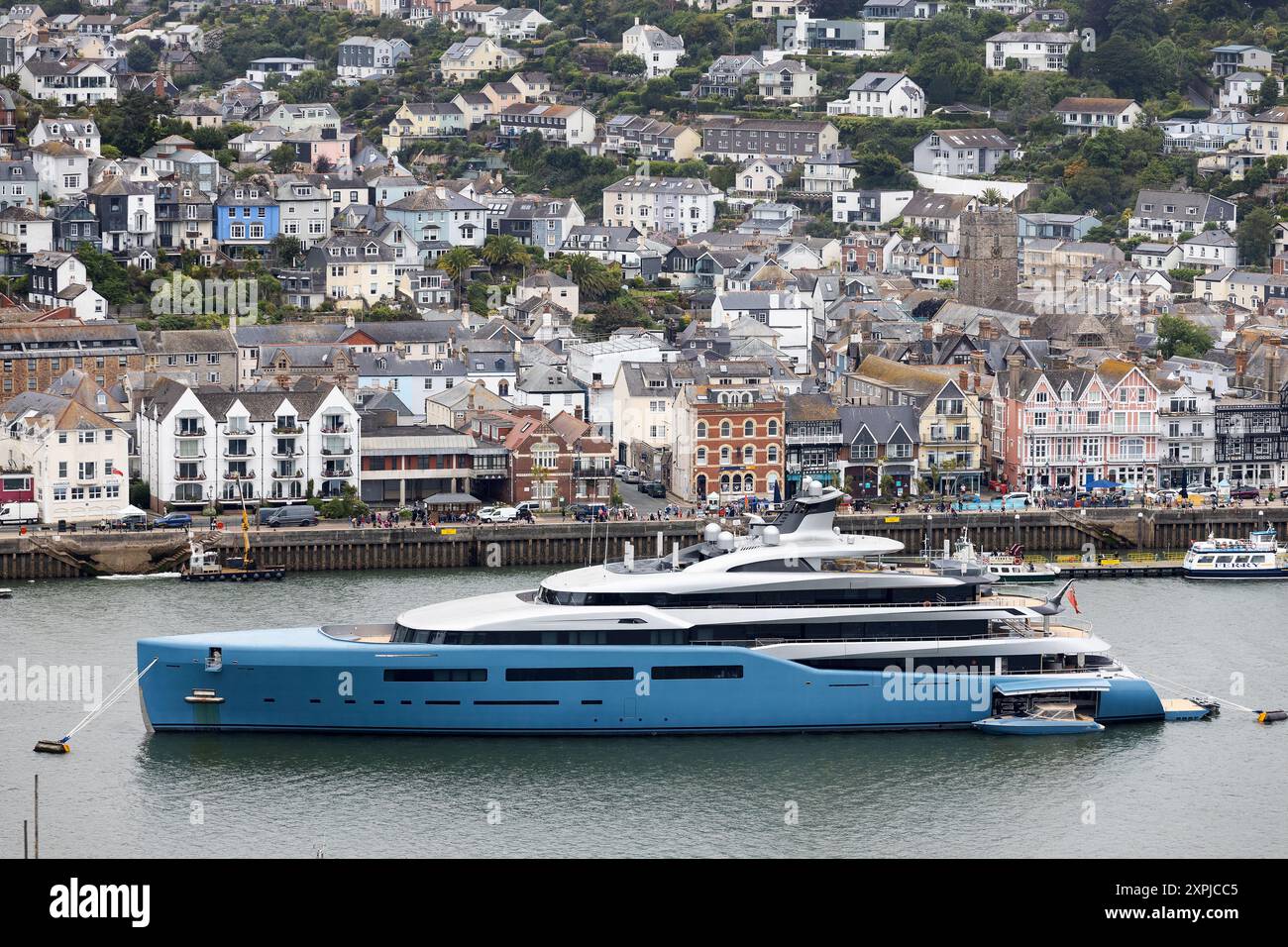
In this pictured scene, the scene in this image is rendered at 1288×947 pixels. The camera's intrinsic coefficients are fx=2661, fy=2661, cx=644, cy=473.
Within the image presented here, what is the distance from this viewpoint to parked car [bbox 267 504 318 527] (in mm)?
57156

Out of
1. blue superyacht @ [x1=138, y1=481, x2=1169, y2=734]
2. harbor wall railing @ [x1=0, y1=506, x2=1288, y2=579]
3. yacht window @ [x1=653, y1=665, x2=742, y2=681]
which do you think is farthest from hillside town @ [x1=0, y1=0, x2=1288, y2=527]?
yacht window @ [x1=653, y1=665, x2=742, y2=681]

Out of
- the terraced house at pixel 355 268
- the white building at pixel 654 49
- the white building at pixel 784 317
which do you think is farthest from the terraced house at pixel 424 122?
the white building at pixel 784 317

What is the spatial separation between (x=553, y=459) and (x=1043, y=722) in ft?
68.9

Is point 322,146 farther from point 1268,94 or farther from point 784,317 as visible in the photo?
point 1268,94

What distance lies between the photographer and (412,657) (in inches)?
1586

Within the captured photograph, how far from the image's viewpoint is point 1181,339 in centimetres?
7512

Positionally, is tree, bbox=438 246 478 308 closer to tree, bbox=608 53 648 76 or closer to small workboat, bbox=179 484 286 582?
small workboat, bbox=179 484 286 582

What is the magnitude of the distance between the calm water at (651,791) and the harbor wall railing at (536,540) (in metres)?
10.4

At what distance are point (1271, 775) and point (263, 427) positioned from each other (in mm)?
27264

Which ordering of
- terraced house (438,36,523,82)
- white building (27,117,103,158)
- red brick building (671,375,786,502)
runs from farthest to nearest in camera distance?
terraced house (438,36,523,82), white building (27,117,103,158), red brick building (671,375,786,502)

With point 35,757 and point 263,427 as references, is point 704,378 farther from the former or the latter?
point 35,757

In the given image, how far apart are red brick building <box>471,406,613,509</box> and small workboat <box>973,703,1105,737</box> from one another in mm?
20077
